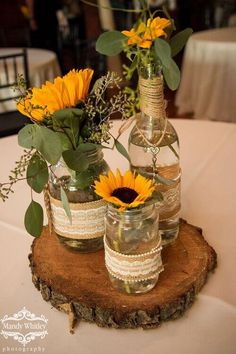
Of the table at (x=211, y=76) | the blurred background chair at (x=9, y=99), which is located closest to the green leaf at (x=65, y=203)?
the blurred background chair at (x=9, y=99)

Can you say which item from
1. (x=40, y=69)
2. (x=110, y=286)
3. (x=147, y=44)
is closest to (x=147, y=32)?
(x=147, y=44)

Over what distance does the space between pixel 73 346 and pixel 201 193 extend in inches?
18.8

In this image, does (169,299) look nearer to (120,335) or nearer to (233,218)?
(120,335)

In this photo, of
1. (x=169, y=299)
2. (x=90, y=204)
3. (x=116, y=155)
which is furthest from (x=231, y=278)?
(x=116, y=155)

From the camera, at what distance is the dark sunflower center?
1.88 feet

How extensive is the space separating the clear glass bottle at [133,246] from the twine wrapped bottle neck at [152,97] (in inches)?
5.6

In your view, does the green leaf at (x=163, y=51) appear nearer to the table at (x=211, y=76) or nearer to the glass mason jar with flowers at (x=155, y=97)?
the glass mason jar with flowers at (x=155, y=97)

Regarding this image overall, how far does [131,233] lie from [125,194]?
63 millimetres

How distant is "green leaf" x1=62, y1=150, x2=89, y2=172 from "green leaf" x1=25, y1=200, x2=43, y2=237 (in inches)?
4.0

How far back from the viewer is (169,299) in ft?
2.05

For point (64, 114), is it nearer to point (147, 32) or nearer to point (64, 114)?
point (64, 114)

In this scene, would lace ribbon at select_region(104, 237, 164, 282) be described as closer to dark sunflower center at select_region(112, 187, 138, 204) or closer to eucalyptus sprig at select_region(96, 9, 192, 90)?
dark sunflower center at select_region(112, 187, 138, 204)

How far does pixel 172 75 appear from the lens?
0.55m

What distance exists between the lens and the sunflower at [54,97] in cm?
59
